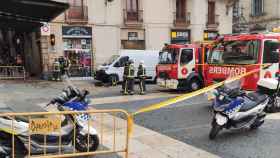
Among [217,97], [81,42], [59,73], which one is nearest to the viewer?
[217,97]

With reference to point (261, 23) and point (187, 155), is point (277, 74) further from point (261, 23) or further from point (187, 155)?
point (261, 23)

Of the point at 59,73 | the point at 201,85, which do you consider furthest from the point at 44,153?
the point at 59,73

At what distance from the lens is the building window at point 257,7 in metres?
40.3

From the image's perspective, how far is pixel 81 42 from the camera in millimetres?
24453

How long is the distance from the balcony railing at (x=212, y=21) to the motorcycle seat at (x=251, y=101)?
22.3 metres

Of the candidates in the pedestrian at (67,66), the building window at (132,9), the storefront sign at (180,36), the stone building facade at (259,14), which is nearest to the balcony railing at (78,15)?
the pedestrian at (67,66)

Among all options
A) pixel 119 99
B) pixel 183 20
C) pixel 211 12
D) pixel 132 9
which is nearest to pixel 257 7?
pixel 211 12

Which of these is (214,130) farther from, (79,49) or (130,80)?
(79,49)

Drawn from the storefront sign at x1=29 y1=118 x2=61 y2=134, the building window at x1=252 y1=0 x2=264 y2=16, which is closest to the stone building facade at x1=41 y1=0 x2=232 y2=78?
the building window at x1=252 y1=0 x2=264 y2=16

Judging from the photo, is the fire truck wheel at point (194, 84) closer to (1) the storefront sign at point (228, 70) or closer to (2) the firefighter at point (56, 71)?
(1) the storefront sign at point (228, 70)

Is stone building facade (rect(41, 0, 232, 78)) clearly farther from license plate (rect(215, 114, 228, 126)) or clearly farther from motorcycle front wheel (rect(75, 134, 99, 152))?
motorcycle front wheel (rect(75, 134, 99, 152))

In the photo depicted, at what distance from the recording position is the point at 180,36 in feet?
93.8

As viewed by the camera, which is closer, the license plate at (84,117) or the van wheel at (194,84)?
the license plate at (84,117)

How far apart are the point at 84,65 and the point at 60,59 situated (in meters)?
2.30
